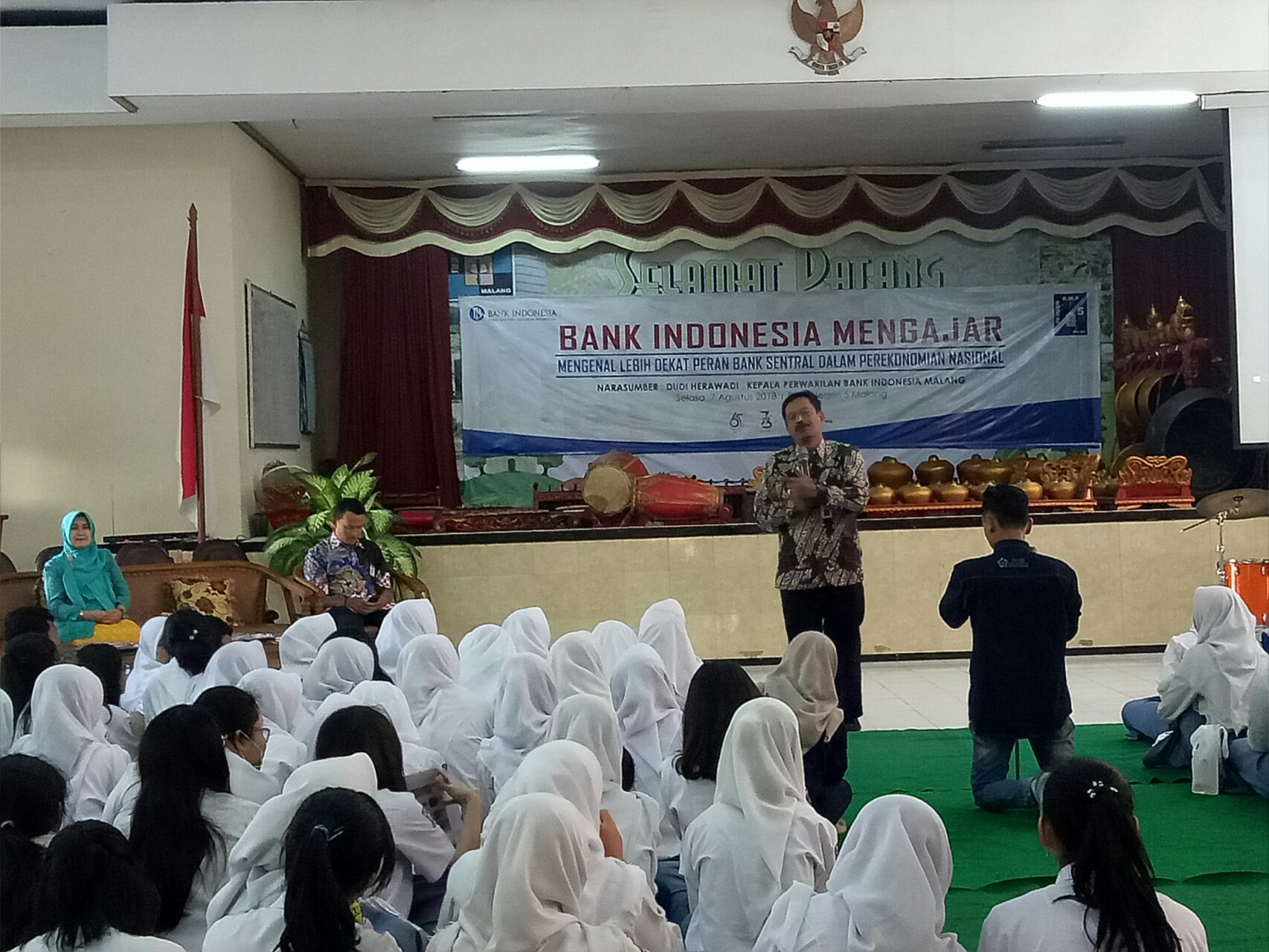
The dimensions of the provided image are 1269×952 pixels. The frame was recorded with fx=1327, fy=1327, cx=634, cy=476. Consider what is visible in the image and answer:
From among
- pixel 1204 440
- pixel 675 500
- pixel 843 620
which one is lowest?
pixel 843 620

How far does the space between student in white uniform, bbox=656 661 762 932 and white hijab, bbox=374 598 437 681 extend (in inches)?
79.4

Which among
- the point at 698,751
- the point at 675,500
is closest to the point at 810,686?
the point at 698,751

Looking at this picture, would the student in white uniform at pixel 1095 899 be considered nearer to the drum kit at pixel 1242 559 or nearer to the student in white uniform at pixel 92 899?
the student in white uniform at pixel 92 899

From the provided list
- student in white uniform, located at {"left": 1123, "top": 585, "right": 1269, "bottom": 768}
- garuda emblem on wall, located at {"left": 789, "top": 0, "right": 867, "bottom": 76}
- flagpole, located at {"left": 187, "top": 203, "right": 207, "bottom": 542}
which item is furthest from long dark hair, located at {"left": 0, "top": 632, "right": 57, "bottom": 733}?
garuda emblem on wall, located at {"left": 789, "top": 0, "right": 867, "bottom": 76}

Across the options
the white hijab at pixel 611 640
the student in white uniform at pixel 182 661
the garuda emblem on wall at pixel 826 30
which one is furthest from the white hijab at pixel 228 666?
the garuda emblem on wall at pixel 826 30

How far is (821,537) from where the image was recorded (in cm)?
520

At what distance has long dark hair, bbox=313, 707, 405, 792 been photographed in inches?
109

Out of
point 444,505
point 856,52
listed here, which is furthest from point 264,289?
point 856,52

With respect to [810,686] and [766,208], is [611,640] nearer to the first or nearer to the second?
[810,686]

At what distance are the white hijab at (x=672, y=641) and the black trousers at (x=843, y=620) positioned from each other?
552mm

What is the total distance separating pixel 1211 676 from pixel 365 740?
342 centimetres

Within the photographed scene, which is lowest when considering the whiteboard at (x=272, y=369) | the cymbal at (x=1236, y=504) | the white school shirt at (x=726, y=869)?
the white school shirt at (x=726, y=869)

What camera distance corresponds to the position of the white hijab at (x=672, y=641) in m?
4.80

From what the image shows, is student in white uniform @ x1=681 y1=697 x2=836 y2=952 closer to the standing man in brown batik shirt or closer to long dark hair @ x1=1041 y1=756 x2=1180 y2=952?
long dark hair @ x1=1041 y1=756 x2=1180 y2=952
